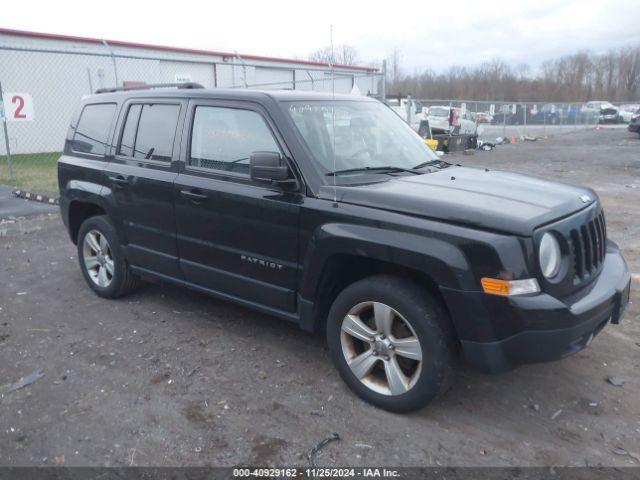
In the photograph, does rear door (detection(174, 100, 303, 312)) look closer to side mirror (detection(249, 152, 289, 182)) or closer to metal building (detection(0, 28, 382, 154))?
side mirror (detection(249, 152, 289, 182))

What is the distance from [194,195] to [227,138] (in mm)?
492

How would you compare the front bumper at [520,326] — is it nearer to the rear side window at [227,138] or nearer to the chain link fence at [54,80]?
the rear side window at [227,138]

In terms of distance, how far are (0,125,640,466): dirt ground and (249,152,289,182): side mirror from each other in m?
1.40

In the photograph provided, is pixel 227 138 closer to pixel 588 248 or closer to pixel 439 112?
pixel 588 248

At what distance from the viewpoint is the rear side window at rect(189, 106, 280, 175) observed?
3855 mm

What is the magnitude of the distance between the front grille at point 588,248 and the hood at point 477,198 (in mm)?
131

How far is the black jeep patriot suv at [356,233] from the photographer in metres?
2.91

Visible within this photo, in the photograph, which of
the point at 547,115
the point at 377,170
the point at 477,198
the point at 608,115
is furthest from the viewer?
the point at 608,115

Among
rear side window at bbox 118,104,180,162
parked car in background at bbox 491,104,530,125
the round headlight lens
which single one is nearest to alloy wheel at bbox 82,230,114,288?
rear side window at bbox 118,104,180,162

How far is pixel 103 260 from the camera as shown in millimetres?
5184

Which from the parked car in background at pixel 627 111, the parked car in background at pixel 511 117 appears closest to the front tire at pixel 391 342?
the parked car in background at pixel 511 117

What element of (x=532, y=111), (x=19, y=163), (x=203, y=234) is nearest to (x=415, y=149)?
(x=203, y=234)

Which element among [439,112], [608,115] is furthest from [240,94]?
[608,115]

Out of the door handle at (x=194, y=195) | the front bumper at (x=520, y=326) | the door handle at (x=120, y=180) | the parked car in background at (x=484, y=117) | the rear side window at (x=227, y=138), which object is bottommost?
the front bumper at (x=520, y=326)
